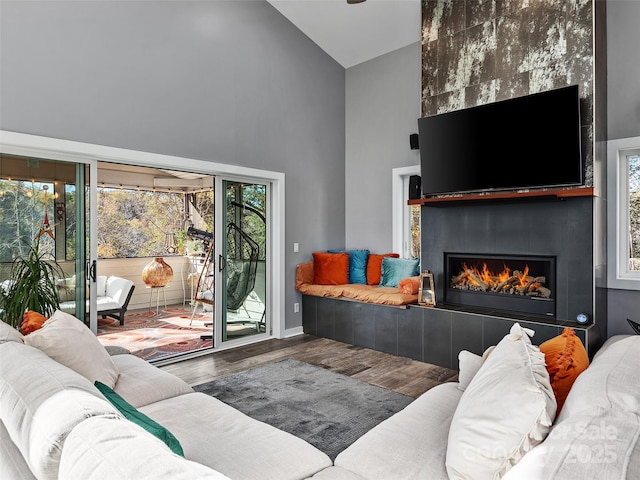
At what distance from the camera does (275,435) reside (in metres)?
1.73

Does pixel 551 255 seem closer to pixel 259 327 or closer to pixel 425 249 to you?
pixel 425 249

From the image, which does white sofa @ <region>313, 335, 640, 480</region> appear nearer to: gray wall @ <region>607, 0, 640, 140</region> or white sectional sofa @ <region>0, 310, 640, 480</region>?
white sectional sofa @ <region>0, 310, 640, 480</region>

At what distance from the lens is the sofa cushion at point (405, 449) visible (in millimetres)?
1443

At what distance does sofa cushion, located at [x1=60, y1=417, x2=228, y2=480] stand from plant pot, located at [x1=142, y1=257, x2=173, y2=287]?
20.0 ft

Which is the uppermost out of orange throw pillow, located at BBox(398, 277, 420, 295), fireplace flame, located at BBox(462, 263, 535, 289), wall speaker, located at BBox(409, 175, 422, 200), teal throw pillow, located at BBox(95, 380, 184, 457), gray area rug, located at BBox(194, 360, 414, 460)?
wall speaker, located at BBox(409, 175, 422, 200)

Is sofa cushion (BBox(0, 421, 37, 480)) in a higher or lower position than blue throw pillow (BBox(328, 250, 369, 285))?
lower

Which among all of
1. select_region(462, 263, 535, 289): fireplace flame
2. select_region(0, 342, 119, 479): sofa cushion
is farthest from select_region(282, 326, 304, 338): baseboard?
select_region(0, 342, 119, 479): sofa cushion

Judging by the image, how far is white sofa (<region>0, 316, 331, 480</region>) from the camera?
32.2 inches

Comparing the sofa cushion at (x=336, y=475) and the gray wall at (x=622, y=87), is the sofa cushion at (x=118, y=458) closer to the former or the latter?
the sofa cushion at (x=336, y=475)

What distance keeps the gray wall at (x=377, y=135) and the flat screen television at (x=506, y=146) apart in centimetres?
108

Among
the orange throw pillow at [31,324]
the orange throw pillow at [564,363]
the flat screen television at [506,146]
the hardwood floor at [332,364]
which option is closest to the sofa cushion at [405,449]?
the orange throw pillow at [564,363]

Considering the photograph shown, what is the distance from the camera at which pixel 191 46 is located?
4184mm

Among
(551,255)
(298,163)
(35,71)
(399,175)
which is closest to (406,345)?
(551,255)

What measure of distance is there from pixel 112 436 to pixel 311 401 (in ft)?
8.01
